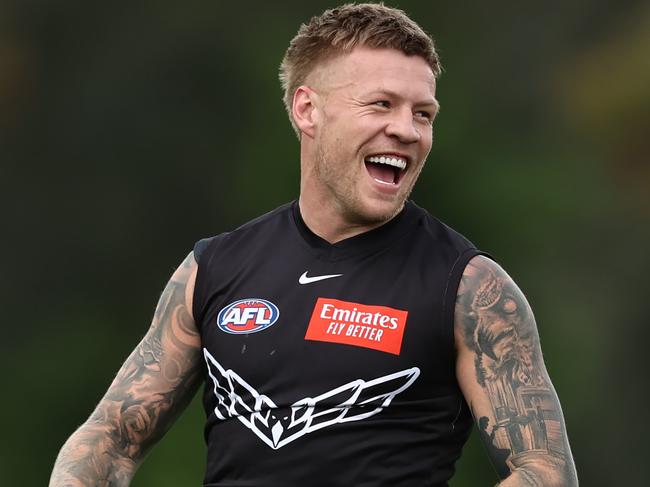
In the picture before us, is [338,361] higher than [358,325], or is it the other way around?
[358,325]

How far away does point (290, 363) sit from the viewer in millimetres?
4254

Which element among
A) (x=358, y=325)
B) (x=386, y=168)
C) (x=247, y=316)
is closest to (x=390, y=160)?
(x=386, y=168)

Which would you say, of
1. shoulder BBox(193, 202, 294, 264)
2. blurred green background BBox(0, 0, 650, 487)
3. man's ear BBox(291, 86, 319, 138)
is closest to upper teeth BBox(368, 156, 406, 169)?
man's ear BBox(291, 86, 319, 138)

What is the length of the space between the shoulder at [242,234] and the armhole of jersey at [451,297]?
0.65m

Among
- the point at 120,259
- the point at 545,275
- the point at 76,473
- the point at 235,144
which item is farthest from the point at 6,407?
the point at 76,473

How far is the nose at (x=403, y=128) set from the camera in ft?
14.2

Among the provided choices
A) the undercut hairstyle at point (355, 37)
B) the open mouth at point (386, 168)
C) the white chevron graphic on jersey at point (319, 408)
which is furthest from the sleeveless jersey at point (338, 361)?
the undercut hairstyle at point (355, 37)

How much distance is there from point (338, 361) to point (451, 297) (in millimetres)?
357

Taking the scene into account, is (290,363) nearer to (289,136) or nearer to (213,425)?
(213,425)

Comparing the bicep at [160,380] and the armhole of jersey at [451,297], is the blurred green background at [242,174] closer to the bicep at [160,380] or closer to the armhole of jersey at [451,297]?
the bicep at [160,380]

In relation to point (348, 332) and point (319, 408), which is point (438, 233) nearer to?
point (348, 332)

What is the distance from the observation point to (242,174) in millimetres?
14266

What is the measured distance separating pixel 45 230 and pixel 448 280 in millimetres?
10507

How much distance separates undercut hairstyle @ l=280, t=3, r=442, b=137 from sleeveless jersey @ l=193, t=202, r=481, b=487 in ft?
1.61
